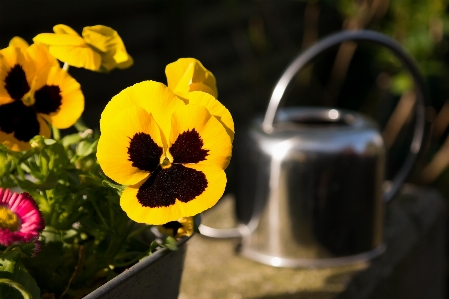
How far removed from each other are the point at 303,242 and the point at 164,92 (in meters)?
0.58

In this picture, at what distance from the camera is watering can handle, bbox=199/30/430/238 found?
39.6 inches

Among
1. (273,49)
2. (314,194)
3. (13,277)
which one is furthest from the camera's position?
(273,49)

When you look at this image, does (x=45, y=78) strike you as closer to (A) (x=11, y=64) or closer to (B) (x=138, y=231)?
(A) (x=11, y=64)

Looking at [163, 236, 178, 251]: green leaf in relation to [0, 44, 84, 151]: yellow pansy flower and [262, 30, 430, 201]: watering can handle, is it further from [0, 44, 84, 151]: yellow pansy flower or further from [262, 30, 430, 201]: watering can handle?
[262, 30, 430, 201]: watering can handle

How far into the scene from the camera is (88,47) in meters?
0.54

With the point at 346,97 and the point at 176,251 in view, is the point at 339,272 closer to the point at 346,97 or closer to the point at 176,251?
the point at 176,251

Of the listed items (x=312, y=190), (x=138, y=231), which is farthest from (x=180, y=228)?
(x=312, y=190)

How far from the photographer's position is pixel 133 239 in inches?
22.7

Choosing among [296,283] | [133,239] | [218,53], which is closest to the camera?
[133,239]

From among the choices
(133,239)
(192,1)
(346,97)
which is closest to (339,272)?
(133,239)

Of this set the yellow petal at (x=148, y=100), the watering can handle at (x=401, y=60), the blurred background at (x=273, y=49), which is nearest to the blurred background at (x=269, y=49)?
the blurred background at (x=273, y=49)

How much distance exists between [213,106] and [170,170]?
0.20ft

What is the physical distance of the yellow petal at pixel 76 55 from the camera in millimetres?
521

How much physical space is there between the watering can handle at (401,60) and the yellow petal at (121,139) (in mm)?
583
